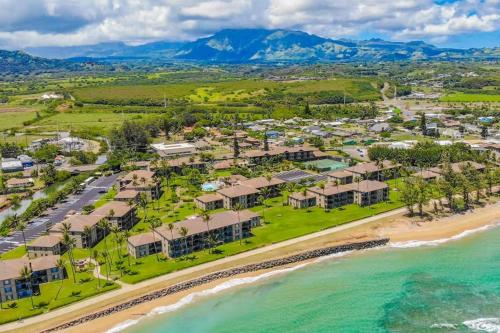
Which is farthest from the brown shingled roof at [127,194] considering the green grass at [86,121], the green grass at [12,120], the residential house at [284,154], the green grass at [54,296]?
the green grass at [12,120]

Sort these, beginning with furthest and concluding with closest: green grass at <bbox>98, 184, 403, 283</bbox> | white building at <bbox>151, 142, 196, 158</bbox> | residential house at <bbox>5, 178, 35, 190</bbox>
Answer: white building at <bbox>151, 142, 196, 158</bbox>
residential house at <bbox>5, 178, 35, 190</bbox>
green grass at <bbox>98, 184, 403, 283</bbox>

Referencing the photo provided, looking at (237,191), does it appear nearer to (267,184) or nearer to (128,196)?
(267,184)

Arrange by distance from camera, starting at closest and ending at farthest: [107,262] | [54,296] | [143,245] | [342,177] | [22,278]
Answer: [54,296]
[22,278]
[107,262]
[143,245]
[342,177]

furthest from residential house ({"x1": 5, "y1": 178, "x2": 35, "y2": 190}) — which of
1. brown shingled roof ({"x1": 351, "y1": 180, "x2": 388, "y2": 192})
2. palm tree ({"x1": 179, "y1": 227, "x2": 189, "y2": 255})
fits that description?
brown shingled roof ({"x1": 351, "y1": 180, "x2": 388, "y2": 192})

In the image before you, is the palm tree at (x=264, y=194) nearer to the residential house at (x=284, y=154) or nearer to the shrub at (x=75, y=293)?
the residential house at (x=284, y=154)

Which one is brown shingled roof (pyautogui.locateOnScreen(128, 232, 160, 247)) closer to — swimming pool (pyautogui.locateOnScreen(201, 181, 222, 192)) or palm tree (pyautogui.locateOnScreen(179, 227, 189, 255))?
palm tree (pyautogui.locateOnScreen(179, 227, 189, 255))

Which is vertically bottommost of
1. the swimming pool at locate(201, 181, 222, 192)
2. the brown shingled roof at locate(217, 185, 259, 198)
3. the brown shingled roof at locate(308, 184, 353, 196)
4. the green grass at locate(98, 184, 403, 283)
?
the green grass at locate(98, 184, 403, 283)

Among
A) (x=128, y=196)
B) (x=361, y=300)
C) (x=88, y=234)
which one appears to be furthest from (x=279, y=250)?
(x=128, y=196)
